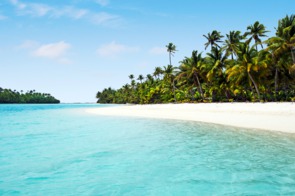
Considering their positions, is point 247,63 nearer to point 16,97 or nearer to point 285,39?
point 285,39

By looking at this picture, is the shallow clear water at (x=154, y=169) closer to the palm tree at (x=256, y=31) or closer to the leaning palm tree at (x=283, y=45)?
the leaning palm tree at (x=283, y=45)

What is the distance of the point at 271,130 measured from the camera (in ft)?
50.3

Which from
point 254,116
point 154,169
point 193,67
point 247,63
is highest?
point 193,67

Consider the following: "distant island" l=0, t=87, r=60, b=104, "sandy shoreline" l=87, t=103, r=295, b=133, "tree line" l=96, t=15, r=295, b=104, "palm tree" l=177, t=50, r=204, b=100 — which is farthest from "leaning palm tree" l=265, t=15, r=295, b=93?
"distant island" l=0, t=87, r=60, b=104

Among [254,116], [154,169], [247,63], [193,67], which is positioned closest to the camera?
[154,169]

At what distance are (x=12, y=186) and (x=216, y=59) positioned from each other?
41.6 metres

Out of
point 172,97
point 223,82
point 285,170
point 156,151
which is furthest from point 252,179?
point 172,97

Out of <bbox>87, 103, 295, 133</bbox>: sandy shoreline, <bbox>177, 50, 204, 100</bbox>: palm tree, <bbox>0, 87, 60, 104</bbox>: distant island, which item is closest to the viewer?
<bbox>87, 103, 295, 133</bbox>: sandy shoreline

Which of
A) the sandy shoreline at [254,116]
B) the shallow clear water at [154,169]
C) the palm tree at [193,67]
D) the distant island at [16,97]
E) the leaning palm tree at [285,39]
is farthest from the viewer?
the distant island at [16,97]

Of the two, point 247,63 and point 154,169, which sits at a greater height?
point 247,63

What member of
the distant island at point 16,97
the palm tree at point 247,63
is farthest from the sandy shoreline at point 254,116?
the distant island at point 16,97

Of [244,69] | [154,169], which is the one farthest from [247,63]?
[154,169]

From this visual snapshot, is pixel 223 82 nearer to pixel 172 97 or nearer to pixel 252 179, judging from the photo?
pixel 172 97

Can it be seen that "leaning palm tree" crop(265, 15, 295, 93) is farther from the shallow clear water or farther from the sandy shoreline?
the shallow clear water
